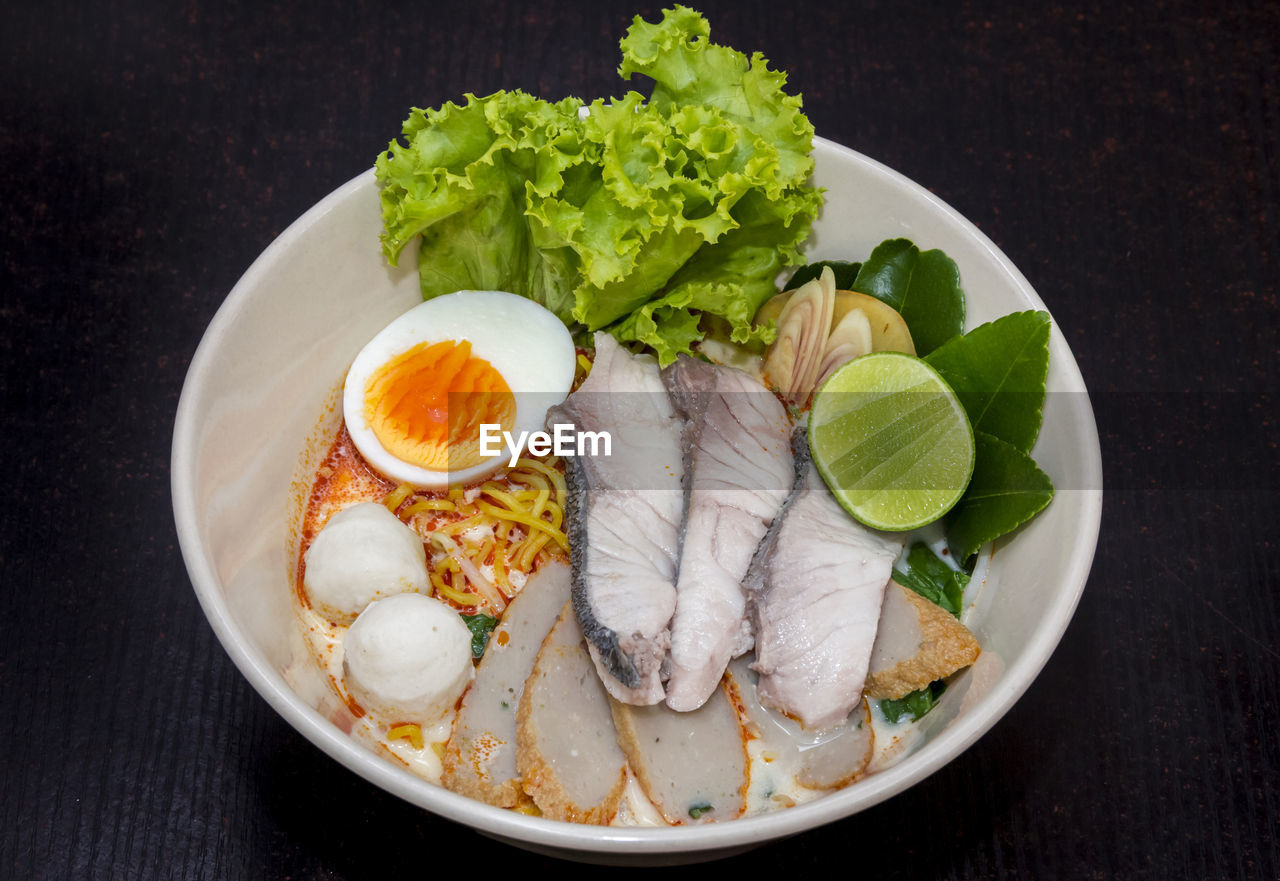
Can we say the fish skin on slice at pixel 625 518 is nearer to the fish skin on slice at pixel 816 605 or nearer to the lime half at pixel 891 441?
the fish skin on slice at pixel 816 605

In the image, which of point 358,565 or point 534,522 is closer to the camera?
point 358,565

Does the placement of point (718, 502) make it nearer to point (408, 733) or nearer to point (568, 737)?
point (568, 737)

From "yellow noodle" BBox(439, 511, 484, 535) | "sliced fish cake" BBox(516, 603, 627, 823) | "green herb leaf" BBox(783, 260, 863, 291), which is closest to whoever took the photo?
"sliced fish cake" BBox(516, 603, 627, 823)

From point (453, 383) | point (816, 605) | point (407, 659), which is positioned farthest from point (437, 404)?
point (816, 605)

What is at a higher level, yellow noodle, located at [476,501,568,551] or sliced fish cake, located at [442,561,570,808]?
yellow noodle, located at [476,501,568,551]

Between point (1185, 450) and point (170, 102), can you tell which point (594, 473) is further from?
point (170, 102)

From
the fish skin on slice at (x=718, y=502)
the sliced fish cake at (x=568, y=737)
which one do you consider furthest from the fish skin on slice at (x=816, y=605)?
the sliced fish cake at (x=568, y=737)

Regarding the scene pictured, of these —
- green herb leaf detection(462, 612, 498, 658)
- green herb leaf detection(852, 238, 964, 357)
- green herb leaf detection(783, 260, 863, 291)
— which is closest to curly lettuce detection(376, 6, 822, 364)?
green herb leaf detection(783, 260, 863, 291)

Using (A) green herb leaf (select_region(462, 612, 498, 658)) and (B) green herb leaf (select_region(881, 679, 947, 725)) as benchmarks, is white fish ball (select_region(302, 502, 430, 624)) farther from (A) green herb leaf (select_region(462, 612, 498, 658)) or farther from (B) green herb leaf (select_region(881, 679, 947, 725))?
(B) green herb leaf (select_region(881, 679, 947, 725))
